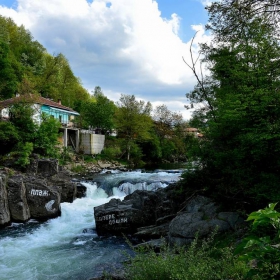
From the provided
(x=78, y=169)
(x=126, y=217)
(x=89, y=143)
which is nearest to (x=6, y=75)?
(x=78, y=169)

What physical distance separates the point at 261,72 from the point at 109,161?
2911cm

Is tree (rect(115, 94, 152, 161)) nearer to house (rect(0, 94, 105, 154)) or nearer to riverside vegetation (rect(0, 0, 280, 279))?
house (rect(0, 94, 105, 154))

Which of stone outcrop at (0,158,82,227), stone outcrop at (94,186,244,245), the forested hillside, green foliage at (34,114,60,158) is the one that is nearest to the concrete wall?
the forested hillside

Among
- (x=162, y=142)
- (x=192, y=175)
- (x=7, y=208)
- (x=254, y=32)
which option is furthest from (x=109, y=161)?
(x=254, y=32)

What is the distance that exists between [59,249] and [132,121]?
3063 cm

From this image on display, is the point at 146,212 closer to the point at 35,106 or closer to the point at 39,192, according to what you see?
the point at 39,192

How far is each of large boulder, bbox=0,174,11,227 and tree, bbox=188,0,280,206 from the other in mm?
8079

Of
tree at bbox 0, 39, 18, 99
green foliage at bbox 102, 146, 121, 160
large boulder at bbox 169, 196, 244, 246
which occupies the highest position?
tree at bbox 0, 39, 18, 99

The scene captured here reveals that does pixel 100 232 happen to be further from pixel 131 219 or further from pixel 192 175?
pixel 192 175

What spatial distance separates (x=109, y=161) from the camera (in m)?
34.7

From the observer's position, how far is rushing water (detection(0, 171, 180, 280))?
705cm

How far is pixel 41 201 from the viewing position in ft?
40.5

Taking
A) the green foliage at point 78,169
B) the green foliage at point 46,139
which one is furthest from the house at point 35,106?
the green foliage at point 78,169

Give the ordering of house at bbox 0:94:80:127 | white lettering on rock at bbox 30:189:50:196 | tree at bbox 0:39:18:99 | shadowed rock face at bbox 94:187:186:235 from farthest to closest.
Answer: tree at bbox 0:39:18:99 < house at bbox 0:94:80:127 < white lettering on rock at bbox 30:189:50:196 < shadowed rock face at bbox 94:187:186:235
